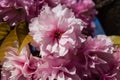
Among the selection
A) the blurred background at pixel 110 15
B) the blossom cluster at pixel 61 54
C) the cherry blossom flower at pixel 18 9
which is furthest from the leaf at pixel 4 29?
the blurred background at pixel 110 15

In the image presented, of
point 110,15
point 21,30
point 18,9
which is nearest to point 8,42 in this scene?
point 21,30

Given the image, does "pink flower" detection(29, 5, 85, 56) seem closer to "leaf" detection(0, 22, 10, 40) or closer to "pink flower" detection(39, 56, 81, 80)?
"pink flower" detection(39, 56, 81, 80)

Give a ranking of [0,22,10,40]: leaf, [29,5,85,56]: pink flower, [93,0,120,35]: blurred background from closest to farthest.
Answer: [29,5,85,56]: pink flower → [0,22,10,40]: leaf → [93,0,120,35]: blurred background

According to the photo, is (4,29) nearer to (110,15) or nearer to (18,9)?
(18,9)

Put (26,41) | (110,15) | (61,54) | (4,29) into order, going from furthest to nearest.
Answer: (110,15), (4,29), (26,41), (61,54)

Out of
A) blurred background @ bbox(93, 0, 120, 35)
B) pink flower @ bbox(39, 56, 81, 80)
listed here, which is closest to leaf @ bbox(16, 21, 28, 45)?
pink flower @ bbox(39, 56, 81, 80)

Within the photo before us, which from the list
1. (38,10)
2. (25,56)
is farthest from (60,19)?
(38,10)
